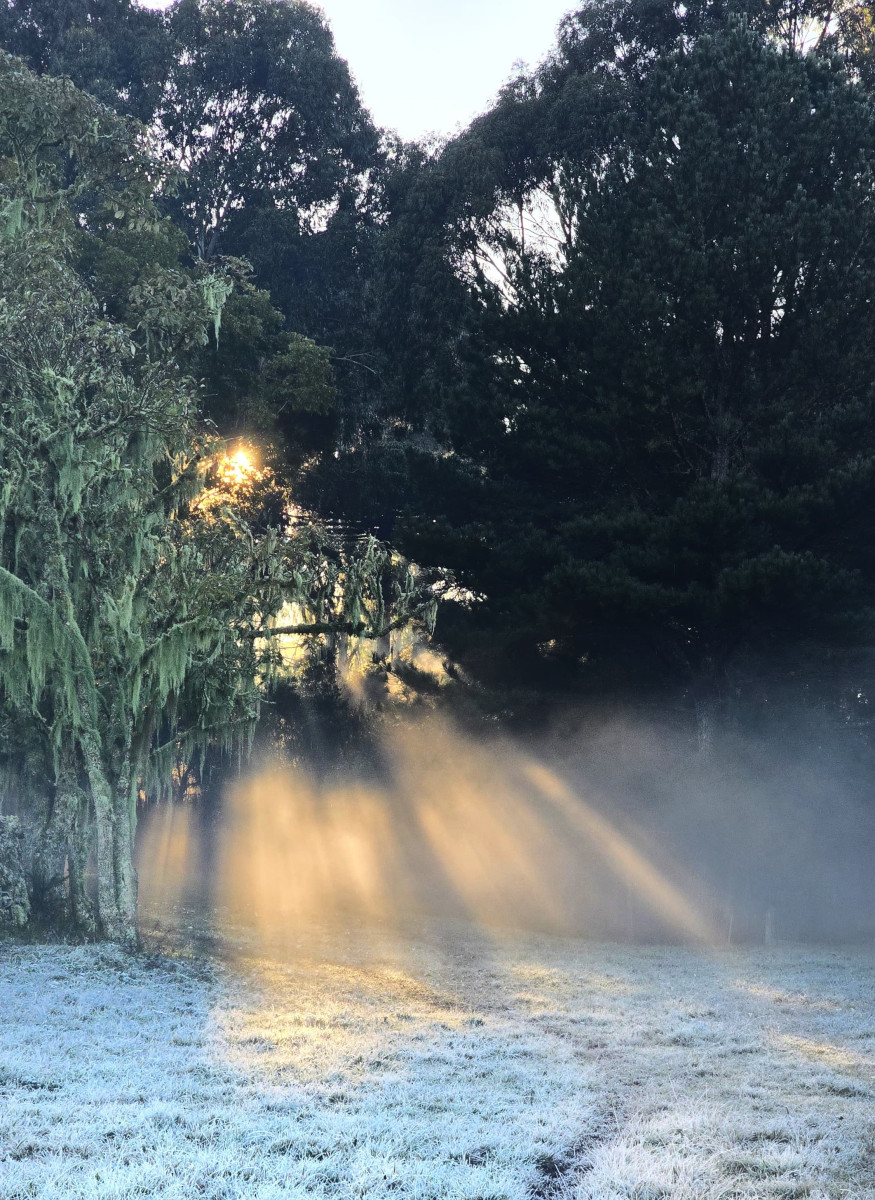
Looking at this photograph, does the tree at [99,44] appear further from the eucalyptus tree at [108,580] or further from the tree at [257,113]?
the eucalyptus tree at [108,580]

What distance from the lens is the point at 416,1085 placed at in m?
8.60

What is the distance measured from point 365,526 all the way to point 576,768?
9690 millimetres

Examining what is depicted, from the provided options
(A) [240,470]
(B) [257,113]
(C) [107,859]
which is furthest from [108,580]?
(B) [257,113]

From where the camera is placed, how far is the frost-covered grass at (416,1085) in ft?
20.2

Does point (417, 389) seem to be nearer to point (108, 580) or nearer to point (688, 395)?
point (688, 395)

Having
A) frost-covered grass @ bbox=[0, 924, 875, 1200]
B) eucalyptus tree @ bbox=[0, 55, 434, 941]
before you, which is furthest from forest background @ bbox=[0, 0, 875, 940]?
frost-covered grass @ bbox=[0, 924, 875, 1200]

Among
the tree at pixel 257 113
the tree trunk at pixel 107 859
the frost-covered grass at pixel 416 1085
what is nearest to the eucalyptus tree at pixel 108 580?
the tree trunk at pixel 107 859

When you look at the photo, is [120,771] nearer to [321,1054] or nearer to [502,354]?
[321,1054]

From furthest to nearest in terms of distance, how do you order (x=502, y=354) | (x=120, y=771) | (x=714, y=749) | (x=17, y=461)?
(x=502, y=354)
(x=714, y=749)
(x=120, y=771)
(x=17, y=461)

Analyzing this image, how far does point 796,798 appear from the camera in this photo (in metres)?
25.0

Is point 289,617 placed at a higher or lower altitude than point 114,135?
lower

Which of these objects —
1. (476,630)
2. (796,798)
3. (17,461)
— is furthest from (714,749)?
(17,461)

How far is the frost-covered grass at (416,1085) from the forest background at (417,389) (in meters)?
5.11

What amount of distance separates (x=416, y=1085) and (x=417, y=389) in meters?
23.3
